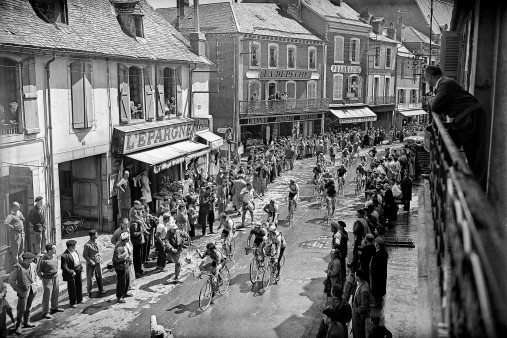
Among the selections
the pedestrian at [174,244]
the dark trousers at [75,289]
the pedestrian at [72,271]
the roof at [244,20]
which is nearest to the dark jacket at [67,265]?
the pedestrian at [72,271]

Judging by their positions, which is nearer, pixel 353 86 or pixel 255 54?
pixel 255 54

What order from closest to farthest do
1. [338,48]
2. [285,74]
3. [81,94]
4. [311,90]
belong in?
[81,94] → [285,74] → [311,90] → [338,48]

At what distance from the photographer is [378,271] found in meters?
10.3

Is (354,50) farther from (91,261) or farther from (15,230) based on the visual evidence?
(91,261)

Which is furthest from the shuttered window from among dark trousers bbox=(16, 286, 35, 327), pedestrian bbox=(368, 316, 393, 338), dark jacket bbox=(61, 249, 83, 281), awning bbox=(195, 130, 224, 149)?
pedestrian bbox=(368, 316, 393, 338)

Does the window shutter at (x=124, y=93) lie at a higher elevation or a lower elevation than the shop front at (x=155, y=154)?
higher

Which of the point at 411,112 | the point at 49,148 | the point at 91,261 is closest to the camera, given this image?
the point at 91,261

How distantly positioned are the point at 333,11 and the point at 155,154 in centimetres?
3391

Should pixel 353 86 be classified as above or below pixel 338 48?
below

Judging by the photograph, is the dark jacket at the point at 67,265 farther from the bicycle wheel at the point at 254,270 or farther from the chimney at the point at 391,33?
the chimney at the point at 391,33

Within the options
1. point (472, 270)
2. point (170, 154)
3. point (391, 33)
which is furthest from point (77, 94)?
point (391, 33)

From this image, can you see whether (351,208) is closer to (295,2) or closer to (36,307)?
(36,307)

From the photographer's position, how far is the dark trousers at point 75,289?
40.8 ft

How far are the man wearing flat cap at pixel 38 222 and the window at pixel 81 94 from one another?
3.57 meters
